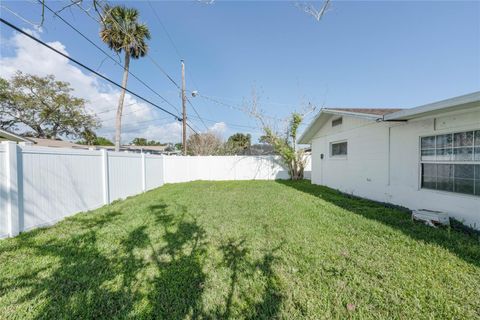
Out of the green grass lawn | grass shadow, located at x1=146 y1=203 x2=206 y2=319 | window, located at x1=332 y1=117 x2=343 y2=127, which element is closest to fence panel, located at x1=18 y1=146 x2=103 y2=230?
the green grass lawn

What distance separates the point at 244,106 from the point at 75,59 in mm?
9400

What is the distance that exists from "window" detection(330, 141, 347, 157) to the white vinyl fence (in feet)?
27.1

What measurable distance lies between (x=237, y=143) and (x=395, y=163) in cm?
2743

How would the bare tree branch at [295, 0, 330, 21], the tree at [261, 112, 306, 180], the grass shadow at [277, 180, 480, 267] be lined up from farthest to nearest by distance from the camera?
the tree at [261, 112, 306, 180], the bare tree branch at [295, 0, 330, 21], the grass shadow at [277, 180, 480, 267]

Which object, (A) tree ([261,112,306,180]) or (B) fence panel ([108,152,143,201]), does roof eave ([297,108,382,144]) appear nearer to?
(A) tree ([261,112,306,180])

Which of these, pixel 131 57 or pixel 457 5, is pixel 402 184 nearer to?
pixel 457 5

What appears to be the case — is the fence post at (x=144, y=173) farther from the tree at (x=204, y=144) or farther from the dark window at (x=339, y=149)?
the tree at (x=204, y=144)

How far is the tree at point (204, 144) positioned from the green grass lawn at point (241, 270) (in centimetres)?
2065

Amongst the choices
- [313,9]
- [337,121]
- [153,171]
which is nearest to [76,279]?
[313,9]

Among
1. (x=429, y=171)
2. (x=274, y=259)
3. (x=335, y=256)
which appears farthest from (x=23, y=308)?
(x=429, y=171)

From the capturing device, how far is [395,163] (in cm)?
543

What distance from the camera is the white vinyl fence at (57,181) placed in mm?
3336

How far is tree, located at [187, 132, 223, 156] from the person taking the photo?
2477 cm

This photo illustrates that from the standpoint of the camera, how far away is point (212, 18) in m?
6.77
